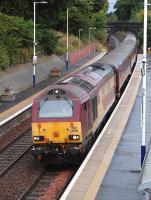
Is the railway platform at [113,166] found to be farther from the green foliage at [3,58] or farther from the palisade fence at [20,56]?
the palisade fence at [20,56]

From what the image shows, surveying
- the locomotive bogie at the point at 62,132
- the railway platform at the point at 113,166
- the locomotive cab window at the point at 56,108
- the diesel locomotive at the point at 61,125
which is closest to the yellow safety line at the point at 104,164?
the railway platform at the point at 113,166

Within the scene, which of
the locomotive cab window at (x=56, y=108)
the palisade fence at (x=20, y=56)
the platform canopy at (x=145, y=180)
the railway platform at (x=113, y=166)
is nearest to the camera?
the platform canopy at (x=145, y=180)

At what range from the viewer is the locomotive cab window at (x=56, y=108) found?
69.7 feet

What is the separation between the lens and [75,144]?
21.1m

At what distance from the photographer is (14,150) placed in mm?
26234

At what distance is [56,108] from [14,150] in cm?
568

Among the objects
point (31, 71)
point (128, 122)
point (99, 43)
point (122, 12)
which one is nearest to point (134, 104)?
point (128, 122)

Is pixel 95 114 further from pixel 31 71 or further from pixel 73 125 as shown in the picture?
pixel 31 71

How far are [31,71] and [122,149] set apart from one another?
112ft

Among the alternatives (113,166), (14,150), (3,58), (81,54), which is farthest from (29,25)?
(113,166)

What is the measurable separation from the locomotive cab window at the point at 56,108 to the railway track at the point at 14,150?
Result: 9.36 feet

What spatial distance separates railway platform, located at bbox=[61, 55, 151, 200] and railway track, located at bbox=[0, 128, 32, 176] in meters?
3.50

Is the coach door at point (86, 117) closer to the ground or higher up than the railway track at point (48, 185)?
higher up

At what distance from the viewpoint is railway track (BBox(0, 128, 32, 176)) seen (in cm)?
2337
